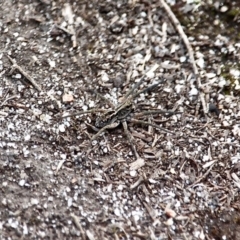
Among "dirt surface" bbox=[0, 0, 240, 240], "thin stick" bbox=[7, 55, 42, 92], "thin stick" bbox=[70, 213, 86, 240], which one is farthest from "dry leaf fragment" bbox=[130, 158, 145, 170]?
"thin stick" bbox=[7, 55, 42, 92]

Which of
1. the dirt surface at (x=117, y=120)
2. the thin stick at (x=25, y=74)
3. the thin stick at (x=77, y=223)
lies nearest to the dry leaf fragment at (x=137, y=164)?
the dirt surface at (x=117, y=120)

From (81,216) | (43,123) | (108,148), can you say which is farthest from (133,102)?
(81,216)

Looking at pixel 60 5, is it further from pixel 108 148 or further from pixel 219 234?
pixel 219 234

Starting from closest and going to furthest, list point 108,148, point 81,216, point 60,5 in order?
point 81,216 < point 108,148 < point 60,5

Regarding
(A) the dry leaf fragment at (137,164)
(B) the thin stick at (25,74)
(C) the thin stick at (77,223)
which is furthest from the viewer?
(B) the thin stick at (25,74)

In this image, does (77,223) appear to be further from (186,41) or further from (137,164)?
(186,41)

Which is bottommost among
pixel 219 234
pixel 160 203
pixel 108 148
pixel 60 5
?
pixel 219 234

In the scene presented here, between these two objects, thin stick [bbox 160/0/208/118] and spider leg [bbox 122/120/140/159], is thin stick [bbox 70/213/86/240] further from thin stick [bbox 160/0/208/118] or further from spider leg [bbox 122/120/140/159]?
thin stick [bbox 160/0/208/118]

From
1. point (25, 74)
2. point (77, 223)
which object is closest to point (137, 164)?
point (77, 223)

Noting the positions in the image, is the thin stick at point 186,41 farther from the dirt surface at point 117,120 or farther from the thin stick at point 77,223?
the thin stick at point 77,223
